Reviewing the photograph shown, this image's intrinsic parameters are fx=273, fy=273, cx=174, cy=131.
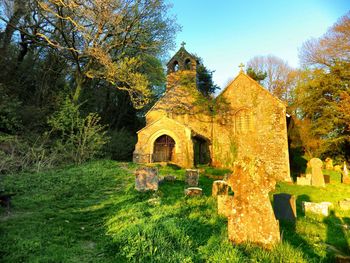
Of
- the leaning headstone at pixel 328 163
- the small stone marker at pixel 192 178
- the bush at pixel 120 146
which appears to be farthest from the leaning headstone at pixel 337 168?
the small stone marker at pixel 192 178

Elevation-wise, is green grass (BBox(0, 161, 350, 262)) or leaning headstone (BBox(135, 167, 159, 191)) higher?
leaning headstone (BBox(135, 167, 159, 191))

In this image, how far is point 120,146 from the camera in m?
23.3

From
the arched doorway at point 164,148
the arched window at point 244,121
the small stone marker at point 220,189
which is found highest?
the arched window at point 244,121

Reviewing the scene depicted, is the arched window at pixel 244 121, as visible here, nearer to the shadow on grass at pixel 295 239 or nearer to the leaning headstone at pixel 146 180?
the leaning headstone at pixel 146 180

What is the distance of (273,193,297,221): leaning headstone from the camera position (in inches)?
287

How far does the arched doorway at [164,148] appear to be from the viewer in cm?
2088

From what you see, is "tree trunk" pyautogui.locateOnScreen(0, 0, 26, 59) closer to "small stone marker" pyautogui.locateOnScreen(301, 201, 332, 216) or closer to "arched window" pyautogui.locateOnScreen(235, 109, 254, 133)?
"arched window" pyautogui.locateOnScreen(235, 109, 254, 133)

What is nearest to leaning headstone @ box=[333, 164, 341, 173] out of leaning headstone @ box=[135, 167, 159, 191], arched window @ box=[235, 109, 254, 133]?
arched window @ box=[235, 109, 254, 133]

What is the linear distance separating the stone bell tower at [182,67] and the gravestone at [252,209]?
1936 centimetres

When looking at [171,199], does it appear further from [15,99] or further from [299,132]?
[299,132]

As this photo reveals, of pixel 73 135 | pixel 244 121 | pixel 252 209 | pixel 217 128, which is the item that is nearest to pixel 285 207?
pixel 252 209

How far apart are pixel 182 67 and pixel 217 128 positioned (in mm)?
6728

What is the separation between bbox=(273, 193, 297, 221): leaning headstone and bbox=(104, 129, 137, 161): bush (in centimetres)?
1623

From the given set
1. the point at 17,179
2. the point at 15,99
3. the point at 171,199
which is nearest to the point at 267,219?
the point at 171,199
